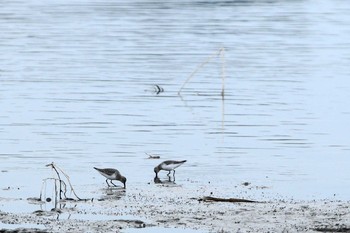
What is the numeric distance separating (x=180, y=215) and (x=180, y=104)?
16.7 m

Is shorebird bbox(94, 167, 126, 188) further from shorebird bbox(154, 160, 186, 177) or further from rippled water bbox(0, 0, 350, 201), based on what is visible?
shorebird bbox(154, 160, 186, 177)

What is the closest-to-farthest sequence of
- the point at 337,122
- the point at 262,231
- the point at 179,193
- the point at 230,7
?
the point at 262,231 → the point at 179,193 → the point at 337,122 → the point at 230,7

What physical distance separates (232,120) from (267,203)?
12352 millimetres

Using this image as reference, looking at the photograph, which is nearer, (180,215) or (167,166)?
(180,215)

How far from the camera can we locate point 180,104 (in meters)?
32.4

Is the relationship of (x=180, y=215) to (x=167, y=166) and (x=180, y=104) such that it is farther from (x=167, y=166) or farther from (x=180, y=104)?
(x=180, y=104)

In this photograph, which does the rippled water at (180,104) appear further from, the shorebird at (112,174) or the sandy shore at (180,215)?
the sandy shore at (180,215)

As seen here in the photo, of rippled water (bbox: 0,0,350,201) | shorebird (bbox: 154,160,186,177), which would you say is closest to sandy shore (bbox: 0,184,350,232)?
rippled water (bbox: 0,0,350,201)

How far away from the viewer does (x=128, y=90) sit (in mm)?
35812

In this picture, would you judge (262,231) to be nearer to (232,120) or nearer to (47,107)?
(232,120)

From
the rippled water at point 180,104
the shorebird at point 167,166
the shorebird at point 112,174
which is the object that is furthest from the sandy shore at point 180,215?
the shorebird at point 167,166

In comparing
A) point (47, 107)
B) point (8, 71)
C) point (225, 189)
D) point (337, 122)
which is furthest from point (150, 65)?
point (225, 189)

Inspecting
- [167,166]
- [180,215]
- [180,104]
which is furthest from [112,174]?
[180,104]

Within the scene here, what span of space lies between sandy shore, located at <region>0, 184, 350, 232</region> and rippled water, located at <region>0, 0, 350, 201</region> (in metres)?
1.59
